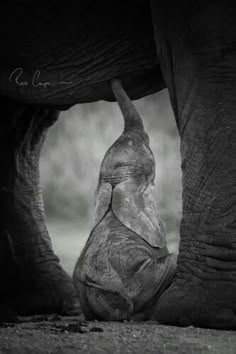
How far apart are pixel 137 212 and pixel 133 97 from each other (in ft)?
2.27

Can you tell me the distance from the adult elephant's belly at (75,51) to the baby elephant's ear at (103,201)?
59 cm

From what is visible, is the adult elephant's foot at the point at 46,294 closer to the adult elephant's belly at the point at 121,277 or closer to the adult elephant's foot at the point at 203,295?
the adult elephant's belly at the point at 121,277

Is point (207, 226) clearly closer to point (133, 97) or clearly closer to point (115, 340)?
point (115, 340)

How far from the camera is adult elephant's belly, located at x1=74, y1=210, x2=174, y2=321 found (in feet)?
8.44

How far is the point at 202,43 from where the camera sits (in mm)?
2494

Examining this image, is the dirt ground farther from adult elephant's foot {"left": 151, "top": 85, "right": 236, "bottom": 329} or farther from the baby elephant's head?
the baby elephant's head

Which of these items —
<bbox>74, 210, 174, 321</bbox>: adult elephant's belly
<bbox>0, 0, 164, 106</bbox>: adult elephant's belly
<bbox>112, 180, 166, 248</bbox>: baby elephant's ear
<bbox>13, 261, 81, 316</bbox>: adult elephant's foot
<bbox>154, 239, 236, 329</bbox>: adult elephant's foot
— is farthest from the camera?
<bbox>13, 261, 81, 316</bbox>: adult elephant's foot

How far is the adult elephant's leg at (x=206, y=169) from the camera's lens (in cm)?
236

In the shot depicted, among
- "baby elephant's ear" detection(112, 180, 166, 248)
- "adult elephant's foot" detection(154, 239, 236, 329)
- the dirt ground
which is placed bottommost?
the dirt ground

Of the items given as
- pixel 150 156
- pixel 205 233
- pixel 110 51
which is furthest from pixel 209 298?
pixel 110 51
